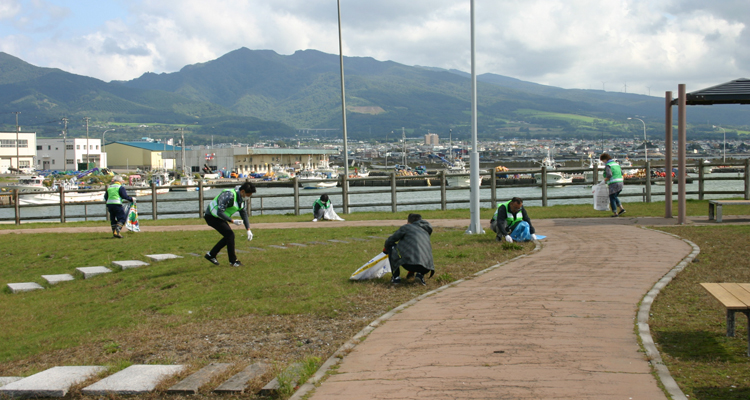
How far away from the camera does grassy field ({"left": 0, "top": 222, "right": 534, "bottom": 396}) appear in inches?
247

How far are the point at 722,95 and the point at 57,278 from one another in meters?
15.3

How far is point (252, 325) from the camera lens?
6.93 metres

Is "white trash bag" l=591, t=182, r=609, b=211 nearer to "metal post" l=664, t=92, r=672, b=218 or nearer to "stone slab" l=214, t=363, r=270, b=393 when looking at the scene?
"metal post" l=664, t=92, r=672, b=218

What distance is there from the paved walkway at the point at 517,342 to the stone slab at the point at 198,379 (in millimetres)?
1008

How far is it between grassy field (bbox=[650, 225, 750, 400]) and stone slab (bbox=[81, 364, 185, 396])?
406cm

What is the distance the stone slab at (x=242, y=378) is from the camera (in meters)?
4.74

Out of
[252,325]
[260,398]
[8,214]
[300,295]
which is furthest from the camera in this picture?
[8,214]

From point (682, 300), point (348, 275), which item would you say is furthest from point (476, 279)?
point (682, 300)

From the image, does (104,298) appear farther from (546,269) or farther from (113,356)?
(546,269)

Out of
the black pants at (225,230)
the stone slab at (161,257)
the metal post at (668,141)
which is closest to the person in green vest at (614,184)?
the metal post at (668,141)

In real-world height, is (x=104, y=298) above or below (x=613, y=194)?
below

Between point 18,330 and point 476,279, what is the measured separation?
624 centimetres

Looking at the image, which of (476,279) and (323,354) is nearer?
(323,354)

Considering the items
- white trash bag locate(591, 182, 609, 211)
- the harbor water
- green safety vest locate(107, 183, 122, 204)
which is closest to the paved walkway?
white trash bag locate(591, 182, 609, 211)
